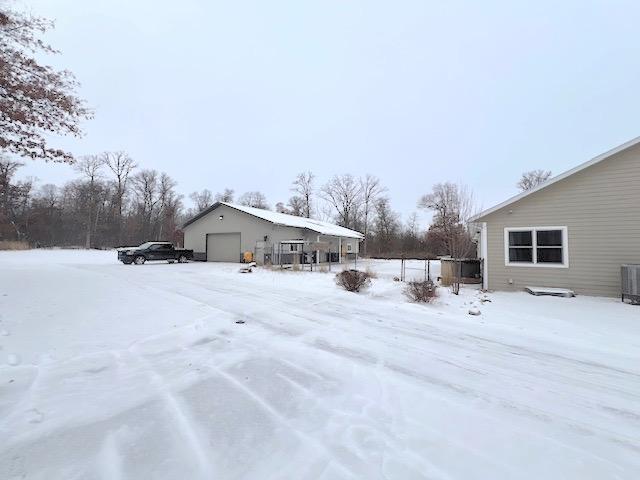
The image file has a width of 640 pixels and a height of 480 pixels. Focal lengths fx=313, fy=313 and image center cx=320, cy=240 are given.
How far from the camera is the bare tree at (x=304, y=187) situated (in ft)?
168

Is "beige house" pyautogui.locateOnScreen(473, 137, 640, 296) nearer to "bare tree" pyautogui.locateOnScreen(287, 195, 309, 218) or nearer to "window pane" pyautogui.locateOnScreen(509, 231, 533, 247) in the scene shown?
"window pane" pyautogui.locateOnScreen(509, 231, 533, 247)

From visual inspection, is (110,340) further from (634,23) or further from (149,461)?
(634,23)

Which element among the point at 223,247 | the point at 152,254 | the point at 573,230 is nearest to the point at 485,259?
the point at 573,230

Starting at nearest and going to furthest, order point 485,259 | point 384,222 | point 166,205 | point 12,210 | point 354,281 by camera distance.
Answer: point 354,281 < point 485,259 < point 12,210 < point 384,222 < point 166,205

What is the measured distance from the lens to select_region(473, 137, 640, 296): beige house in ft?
33.1

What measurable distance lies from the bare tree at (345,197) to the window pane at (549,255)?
36741 millimetres

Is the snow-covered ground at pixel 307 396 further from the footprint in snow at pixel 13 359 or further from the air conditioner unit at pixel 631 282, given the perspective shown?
the air conditioner unit at pixel 631 282

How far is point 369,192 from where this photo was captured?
48.8 meters

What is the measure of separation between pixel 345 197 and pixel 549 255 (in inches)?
1513

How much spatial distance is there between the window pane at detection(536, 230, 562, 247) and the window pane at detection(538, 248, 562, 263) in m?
0.18

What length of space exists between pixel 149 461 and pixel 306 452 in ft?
3.58

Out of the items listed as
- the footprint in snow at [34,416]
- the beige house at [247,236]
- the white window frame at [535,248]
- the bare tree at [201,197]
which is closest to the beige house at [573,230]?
the white window frame at [535,248]

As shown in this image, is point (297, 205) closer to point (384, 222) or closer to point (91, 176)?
point (384, 222)

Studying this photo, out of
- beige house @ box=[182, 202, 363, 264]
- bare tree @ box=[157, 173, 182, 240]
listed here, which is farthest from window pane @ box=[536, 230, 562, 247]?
bare tree @ box=[157, 173, 182, 240]
